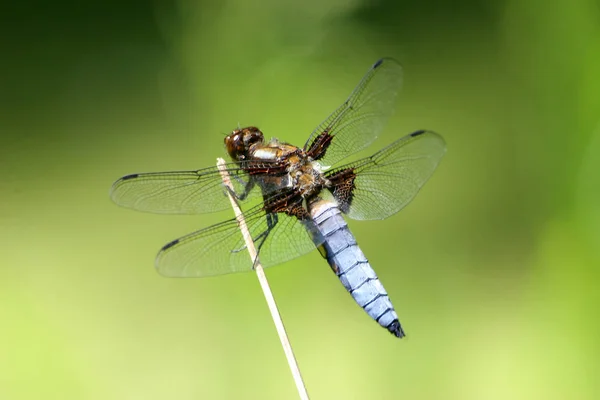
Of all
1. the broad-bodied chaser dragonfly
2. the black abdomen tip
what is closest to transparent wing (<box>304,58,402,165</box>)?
the broad-bodied chaser dragonfly

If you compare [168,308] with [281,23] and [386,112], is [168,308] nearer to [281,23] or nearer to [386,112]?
[386,112]

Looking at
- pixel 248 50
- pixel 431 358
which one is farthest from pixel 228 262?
pixel 248 50

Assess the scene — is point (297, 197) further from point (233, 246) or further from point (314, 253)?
point (314, 253)

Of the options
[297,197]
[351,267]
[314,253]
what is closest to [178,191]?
[297,197]

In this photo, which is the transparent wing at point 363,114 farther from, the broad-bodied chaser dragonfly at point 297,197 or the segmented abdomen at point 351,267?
the segmented abdomen at point 351,267

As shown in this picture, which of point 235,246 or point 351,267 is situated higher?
point 235,246

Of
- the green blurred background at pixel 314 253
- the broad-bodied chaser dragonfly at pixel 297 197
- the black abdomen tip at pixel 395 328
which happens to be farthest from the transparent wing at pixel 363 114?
the green blurred background at pixel 314 253

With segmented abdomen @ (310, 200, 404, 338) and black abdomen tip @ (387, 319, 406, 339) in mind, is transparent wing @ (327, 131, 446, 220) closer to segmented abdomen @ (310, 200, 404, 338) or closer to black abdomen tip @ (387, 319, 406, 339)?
segmented abdomen @ (310, 200, 404, 338)

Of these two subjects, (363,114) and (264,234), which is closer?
(264,234)

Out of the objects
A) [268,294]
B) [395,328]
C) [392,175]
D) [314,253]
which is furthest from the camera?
[314,253]
